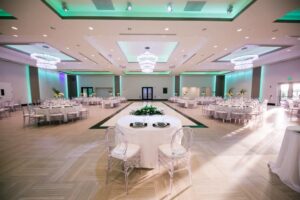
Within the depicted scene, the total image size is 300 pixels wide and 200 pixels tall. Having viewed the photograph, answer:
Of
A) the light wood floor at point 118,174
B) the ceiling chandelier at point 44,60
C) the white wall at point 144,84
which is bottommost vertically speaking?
the light wood floor at point 118,174

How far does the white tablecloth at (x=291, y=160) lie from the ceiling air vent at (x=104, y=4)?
18.0 ft

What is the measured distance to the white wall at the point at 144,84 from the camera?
69.5 feet

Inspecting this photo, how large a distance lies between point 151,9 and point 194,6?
1.40 meters

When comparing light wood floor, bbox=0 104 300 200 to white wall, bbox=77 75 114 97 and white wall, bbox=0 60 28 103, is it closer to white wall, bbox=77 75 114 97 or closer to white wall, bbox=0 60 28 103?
white wall, bbox=0 60 28 103

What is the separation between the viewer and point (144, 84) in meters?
21.2

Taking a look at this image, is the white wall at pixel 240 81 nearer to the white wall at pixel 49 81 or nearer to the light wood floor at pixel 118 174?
the light wood floor at pixel 118 174

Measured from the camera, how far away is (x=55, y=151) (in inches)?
150

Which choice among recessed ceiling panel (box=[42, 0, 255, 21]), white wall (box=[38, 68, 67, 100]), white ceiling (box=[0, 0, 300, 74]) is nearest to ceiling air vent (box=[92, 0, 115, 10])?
recessed ceiling panel (box=[42, 0, 255, 21])

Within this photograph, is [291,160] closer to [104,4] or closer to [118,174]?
[118,174]

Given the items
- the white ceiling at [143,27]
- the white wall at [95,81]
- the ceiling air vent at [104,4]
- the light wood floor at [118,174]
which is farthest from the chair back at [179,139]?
the white wall at [95,81]

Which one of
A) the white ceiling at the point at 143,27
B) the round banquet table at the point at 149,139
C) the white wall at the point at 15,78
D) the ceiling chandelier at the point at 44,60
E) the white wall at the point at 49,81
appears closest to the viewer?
the round banquet table at the point at 149,139

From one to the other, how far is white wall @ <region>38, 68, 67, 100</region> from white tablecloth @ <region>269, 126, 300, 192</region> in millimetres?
18602

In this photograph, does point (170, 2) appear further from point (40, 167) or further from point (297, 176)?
point (40, 167)

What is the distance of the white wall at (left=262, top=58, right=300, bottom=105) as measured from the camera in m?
11.4
